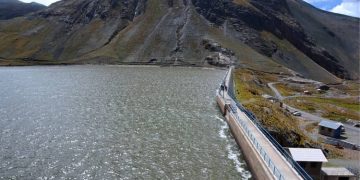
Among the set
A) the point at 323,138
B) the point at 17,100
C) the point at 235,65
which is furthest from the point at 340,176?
the point at 235,65

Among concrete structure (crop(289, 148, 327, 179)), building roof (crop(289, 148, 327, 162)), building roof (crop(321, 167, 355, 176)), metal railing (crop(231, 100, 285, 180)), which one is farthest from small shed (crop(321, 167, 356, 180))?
metal railing (crop(231, 100, 285, 180))

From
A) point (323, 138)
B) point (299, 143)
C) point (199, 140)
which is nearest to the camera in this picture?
point (199, 140)

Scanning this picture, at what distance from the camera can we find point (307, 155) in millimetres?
37656

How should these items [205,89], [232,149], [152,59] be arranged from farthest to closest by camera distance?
[152,59] < [205,89] < [232,149]

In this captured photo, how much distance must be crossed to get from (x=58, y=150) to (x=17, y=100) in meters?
39.2

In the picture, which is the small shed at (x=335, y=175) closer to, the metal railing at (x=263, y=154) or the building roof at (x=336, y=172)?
the building roof at (x=336, y=172)

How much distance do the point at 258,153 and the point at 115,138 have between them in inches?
761

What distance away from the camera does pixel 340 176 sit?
3741cm

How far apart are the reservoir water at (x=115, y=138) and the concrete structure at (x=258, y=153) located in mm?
1315

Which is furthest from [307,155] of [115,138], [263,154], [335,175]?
[115,138]

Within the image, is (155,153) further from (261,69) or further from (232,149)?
(261,69)

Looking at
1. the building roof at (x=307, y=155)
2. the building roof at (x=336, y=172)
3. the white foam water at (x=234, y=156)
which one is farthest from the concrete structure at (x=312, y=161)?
the white foam water at (x=234, y=156)

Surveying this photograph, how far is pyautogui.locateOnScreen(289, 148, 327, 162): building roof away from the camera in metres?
36.8

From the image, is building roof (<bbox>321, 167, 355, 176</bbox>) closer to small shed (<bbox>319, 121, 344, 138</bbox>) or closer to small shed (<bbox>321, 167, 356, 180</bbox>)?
small shed (<bbox>321, 167, 356, 180</bbox>)
